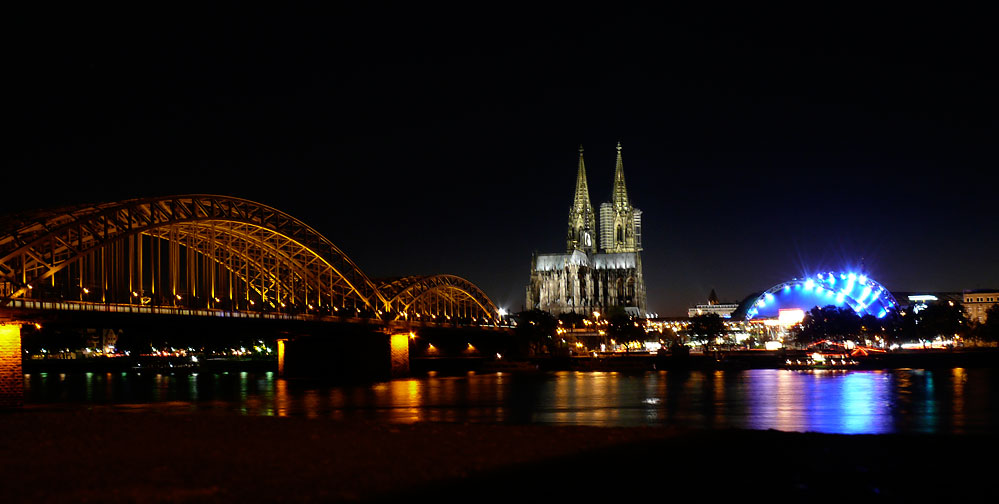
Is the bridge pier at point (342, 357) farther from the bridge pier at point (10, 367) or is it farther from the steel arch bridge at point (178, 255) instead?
the bridge pier at point (10, 367)

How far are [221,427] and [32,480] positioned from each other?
11.2m

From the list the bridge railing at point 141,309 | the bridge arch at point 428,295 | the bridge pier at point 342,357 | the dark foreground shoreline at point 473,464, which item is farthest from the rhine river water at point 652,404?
the bridge arch at point 428,295

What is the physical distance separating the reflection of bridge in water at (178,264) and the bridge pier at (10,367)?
32 centimetres

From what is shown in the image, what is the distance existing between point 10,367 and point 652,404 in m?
34.7

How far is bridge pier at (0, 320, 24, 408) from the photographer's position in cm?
5000

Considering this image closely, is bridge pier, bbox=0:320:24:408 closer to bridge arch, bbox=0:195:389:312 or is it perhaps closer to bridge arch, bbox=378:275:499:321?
bridge arch, bbox=0:195:389:312

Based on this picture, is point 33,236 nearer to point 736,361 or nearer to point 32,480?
point 32,480

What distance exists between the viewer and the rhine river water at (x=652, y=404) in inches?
1797

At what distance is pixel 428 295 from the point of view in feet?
452

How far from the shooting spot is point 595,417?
161ft

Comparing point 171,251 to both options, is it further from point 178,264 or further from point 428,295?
point 428,295

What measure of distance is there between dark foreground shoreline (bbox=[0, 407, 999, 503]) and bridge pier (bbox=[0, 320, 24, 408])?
70.2 ft

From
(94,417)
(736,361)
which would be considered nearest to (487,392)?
(94,417)

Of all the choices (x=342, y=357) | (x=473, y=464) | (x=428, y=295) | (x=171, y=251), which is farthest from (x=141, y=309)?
(x=428, y=295)
